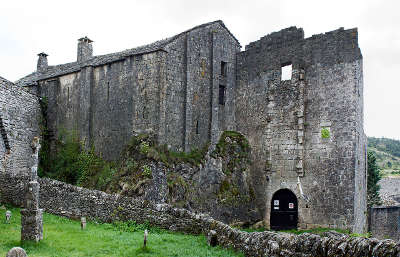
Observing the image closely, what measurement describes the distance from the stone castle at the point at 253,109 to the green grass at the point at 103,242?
757cm

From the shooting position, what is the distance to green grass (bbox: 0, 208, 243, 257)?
1195 centimetres

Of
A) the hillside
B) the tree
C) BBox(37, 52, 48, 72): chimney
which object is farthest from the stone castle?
the hillside

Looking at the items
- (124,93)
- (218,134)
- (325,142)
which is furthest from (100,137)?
(325,142)

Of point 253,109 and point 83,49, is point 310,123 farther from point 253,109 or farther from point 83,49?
point 83,49

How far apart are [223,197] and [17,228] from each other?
36.3 feet

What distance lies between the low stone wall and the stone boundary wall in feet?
65.0

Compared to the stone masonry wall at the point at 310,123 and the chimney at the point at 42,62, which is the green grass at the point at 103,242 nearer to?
the stone masonry wall at the point at 310,123

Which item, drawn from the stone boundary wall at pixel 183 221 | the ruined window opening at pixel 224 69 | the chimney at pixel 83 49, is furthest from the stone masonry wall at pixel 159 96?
the stone boundary wall at pixel 183 221

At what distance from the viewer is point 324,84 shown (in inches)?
914

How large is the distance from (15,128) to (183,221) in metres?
12.6

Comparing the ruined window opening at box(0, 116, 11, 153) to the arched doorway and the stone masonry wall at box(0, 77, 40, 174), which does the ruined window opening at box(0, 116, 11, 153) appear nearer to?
the stone masonry wall at box(0, 77, 40, 174)

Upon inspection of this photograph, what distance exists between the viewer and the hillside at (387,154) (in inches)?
3686

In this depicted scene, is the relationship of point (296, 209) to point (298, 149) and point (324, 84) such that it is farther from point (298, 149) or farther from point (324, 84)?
point (324, 84)

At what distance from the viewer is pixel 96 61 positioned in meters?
26.4
